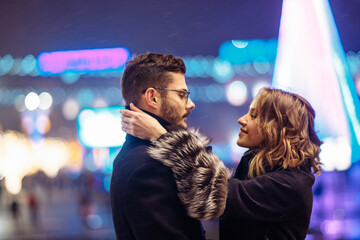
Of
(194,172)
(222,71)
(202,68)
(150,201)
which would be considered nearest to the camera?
(150,201)

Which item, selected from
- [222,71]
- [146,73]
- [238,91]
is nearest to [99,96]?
[222,71]

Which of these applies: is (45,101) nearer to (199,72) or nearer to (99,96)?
(99,96)

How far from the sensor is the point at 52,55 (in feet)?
123

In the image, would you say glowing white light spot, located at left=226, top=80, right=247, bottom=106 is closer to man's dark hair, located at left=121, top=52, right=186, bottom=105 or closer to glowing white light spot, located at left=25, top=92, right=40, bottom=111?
glowing white light spot, located at left=25, top=92, right=40, bottom=111

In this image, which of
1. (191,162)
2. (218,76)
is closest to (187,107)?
(191,162)

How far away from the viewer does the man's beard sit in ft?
8.49

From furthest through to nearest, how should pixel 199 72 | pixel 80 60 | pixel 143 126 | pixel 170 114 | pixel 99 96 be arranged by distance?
pixel 99 96 → pixel 199 72 → pixel 80 60 → pixel 170 114 → pixel 143 126

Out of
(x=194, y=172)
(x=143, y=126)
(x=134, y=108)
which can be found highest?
(x=134, y=108)

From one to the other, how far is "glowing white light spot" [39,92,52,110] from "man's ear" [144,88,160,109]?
179ft

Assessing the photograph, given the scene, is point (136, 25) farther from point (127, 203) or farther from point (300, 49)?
point (127, 203)

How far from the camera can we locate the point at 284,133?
8.20ft

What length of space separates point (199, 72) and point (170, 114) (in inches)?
1725

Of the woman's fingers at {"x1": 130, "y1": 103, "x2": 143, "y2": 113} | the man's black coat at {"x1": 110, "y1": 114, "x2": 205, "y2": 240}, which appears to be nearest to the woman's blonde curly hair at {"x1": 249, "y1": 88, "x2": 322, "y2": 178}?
the man's black coat at {"x1": 110, "y1": 114, "x2": 205, "y2": 240}

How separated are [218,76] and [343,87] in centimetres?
4295
